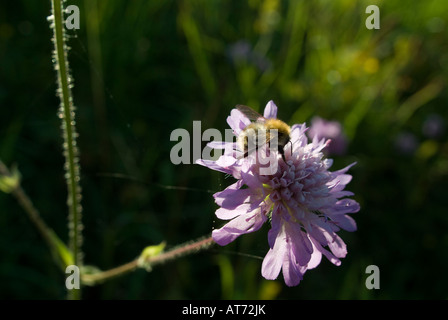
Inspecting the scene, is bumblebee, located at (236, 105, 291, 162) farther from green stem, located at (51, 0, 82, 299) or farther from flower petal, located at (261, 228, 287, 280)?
green stem, located at (51, 0, 82, 299)

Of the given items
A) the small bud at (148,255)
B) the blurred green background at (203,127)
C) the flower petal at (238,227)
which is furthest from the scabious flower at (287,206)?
the blurred green background at (203,127)

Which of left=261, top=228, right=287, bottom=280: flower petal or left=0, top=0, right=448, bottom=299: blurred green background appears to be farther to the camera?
left=0, top=0, right=448, bottom=299: blurred green background

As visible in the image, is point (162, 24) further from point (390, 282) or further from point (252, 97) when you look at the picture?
point (390, 282)

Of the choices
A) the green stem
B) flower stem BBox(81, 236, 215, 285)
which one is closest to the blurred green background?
flower stem BBox(81, 236, 215, 285)

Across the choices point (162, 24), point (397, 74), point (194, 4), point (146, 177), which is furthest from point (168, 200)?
point (397, 74)

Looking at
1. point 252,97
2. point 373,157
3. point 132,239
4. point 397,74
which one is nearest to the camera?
point 132,239

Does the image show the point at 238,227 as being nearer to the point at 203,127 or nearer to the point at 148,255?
the point at 148,255
